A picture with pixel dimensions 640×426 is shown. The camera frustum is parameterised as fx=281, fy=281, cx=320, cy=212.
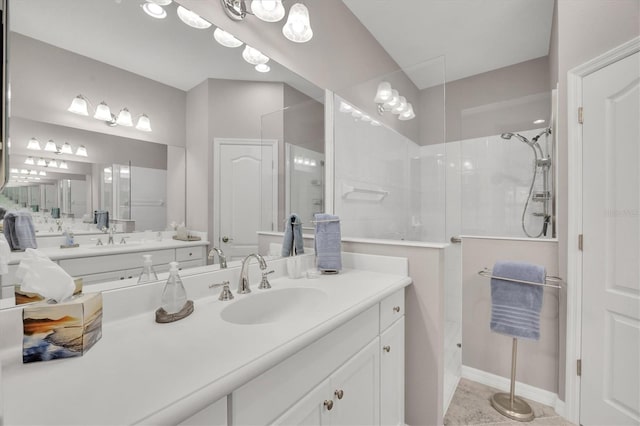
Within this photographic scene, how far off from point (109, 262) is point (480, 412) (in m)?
2.24

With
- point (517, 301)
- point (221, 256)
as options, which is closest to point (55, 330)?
point (221, 256)

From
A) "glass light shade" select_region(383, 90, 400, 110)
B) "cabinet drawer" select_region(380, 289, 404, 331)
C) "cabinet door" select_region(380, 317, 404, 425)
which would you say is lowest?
"cabinet door" select_region(380, 317, 404, 425)

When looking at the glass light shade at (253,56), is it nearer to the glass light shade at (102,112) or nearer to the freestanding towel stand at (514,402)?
the glass light shade at (102,112)

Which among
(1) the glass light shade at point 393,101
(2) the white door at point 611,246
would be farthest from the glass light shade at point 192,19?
(2) the white door at point 611,246

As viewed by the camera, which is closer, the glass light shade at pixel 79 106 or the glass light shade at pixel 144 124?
the glass light shade at pixel 79 106

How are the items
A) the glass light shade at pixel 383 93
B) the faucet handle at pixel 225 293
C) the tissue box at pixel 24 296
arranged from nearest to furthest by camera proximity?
the tissue box at pixel 24 296, the faucet handle at pixel 225 293, the glass light shade at pixel 383 93

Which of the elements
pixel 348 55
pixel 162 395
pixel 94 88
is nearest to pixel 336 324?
pixel 162 395

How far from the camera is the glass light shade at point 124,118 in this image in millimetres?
1041

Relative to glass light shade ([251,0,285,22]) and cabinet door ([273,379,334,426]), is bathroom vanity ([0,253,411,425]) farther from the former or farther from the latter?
glass light shade ([251,0,285,22])

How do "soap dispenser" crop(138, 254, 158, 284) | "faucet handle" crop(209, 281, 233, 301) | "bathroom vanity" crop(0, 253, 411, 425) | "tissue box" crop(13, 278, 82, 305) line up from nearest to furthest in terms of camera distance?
"bathroom vanity" crop(0, 253, 411, 425), "tissue box" crop(13, 278, 82, 305), "soap dispenser" crop(138, 254, 158, 284), "faucet handle" crop(209, 281, 233, 301)

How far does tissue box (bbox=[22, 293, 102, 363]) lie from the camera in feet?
2.13

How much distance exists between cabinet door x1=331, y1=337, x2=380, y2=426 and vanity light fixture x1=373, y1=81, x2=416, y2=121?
174cm

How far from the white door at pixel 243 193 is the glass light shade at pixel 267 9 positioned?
59 cm

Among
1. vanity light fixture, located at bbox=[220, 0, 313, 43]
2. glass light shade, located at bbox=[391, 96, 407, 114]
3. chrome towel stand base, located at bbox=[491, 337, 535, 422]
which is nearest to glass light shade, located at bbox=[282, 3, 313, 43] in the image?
vanity light fixture, located at bbox=[220, 0, 313, 43]
